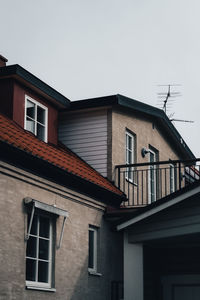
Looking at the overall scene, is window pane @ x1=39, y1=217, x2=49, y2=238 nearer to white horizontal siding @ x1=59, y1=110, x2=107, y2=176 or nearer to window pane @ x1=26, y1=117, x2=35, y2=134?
window pane @ x1=26, y1=117, x2=35, y2=134

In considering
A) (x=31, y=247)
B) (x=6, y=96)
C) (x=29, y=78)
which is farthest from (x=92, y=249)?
(x=29, y=78)

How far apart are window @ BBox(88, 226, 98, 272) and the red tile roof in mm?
1151

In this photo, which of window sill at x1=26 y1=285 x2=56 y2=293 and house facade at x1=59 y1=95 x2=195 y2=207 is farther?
house facade at x1=59 y1=95 x2=195 y2=207

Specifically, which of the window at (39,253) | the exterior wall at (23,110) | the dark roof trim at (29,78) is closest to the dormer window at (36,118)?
the exterior wall at (23,110)

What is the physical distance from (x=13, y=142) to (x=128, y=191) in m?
5.67

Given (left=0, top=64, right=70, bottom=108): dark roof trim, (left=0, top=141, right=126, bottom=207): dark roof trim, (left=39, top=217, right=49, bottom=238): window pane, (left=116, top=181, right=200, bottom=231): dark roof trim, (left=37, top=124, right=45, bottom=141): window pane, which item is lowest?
(left=39, top=217, right=49, bottom=238): window pane

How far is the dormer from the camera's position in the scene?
53.7 ft

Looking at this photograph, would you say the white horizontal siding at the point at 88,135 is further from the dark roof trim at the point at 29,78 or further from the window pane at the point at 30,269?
the window pane at the point at 30,269


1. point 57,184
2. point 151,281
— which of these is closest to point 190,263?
point 151,281

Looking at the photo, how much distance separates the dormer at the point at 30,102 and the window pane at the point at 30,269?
4.02 metres

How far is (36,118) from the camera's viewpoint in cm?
1739

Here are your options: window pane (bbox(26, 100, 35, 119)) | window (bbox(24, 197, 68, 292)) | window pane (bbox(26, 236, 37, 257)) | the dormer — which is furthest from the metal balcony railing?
window pane (bbox(26, 236, 37, 257))

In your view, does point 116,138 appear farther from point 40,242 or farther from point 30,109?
point 40,242

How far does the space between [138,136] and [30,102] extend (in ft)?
14.2
